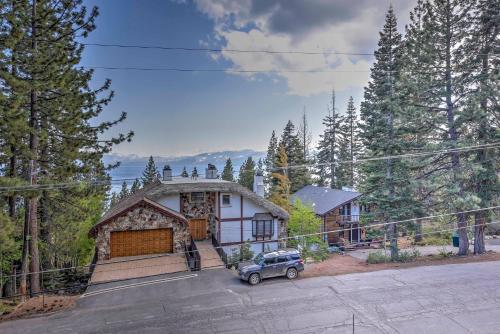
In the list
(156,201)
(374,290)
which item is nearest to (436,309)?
(374,290)

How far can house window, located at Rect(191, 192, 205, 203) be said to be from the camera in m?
23.5

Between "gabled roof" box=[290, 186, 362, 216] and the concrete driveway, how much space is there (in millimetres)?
15080

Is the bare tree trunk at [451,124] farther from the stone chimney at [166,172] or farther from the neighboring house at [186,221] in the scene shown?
the stone chimney at [166,172]

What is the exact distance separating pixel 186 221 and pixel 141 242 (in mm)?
3344

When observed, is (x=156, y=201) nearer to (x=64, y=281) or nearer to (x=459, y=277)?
(x=64, y=281)

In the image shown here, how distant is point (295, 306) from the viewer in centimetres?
1223

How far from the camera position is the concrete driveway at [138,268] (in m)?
16.9

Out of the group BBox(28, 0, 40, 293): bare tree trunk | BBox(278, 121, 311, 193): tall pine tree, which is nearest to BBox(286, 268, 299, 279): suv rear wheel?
BBox(28, 0, 40, 293): bare tree trunk

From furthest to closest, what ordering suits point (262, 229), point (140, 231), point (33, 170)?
point (262, 229) < point (140, 231) < point (33, 170)

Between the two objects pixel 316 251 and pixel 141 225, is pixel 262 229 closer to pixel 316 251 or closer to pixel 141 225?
pixel 316 251

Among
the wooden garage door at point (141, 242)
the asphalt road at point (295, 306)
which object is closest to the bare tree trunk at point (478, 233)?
the asphalt road at point (295, 306)

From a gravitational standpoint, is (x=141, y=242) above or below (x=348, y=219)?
below

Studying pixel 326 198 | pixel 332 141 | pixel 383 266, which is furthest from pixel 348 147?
pixel 383 266

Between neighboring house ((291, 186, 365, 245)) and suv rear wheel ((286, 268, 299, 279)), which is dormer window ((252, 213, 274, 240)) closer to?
suv rear wheel ((286, 268, 299, 279))
